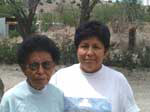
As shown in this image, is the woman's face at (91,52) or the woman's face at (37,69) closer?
the woman's face at (37,69)

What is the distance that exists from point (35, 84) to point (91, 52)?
0.44 metres

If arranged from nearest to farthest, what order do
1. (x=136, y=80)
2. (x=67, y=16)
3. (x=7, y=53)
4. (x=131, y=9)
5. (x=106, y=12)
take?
1. (x=136, y=80)
2. (x=7, y=53)
3. (x=131, y=9)
4. (x=106, y=12)
5. (x=67, y=16)

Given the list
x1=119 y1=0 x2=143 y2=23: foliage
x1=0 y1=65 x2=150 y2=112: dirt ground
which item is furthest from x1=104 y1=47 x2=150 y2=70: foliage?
x1=119 y1=0 x2=143 y2=23: foliage

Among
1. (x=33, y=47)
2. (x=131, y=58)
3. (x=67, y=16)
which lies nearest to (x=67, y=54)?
(x=131, y=58)

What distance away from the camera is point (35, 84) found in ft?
7.89

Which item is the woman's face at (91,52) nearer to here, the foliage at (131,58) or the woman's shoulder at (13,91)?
the woman's shoulder at (13,91)

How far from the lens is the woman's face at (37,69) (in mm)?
2402

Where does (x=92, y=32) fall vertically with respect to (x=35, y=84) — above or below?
above

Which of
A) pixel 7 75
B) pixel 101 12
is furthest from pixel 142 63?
pixel 101 12

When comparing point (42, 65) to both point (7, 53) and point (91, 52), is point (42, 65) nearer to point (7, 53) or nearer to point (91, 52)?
point (91, 52)

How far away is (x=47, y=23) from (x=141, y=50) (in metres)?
8.29

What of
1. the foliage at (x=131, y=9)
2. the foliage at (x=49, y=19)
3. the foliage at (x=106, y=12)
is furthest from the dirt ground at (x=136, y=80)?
the foliage at (x=49, y=19)

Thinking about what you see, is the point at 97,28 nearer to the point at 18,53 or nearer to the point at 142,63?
the point at 18,53

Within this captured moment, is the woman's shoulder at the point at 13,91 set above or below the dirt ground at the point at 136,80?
above
